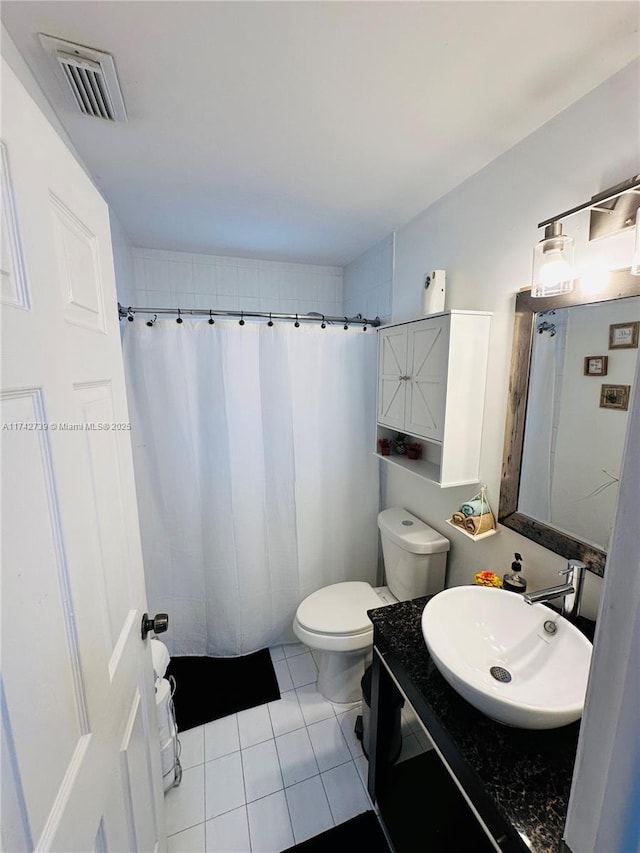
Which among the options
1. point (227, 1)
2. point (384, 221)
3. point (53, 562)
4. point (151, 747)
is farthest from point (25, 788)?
point (384, 221)

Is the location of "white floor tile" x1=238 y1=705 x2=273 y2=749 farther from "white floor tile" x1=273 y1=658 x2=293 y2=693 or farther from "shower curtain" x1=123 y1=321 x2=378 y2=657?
"shower curtain" x1=123 y1=321 x2=378 y2=657

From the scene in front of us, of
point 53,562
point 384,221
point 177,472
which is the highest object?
point 384,221

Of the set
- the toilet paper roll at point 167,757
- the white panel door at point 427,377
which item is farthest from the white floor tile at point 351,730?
the white panel door at point 427,377

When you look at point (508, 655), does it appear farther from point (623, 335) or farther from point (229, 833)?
point (229, 833)

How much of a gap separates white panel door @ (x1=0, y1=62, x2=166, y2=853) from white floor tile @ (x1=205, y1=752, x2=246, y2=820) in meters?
0.64

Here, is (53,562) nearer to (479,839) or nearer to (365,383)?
(479,839)

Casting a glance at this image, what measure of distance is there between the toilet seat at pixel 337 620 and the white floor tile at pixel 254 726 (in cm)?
43

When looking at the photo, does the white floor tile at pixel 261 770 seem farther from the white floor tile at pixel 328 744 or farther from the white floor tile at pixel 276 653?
the white floor tile at pixel 276 653

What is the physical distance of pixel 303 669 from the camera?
73.3 inches

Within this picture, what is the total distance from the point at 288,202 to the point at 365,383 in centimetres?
96

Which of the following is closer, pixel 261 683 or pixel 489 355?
pixel 489 355

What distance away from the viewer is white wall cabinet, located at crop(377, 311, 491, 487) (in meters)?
1.30

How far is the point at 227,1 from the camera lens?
0.71 m

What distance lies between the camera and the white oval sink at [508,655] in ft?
2.45
